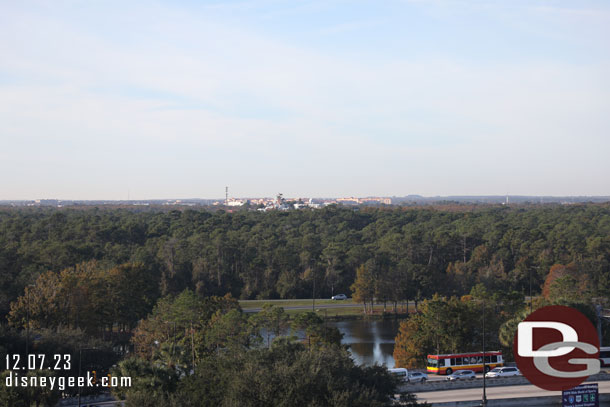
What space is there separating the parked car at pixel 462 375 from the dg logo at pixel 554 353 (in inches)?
78.3

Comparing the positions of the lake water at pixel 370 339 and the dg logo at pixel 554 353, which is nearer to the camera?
the dg logo at pixel 554 353

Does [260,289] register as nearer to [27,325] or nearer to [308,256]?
[308,256]

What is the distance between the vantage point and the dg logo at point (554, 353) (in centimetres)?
2289

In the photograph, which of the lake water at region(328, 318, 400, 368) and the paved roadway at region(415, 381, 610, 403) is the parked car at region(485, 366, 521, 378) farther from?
the lake water at region(328, 318, 400, 368)

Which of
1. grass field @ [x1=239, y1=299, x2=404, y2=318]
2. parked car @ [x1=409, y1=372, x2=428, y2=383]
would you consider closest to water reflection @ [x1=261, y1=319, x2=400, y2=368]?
grass field @ [x1=239, y1=299, x2=404, y2=318]

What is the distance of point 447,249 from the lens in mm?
66875

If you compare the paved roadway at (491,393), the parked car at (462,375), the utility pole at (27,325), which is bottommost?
the parked car at (462,375)

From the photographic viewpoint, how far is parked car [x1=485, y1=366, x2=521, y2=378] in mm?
25500

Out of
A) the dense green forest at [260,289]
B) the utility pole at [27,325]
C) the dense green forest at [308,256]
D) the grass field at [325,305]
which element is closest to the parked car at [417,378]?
the dense green forest at [260,289]

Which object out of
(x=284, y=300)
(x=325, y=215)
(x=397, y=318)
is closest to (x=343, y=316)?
(x=397, y=318)

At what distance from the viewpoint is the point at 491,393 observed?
75.7 feet

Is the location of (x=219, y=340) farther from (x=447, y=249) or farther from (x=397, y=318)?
(x=447, y=249)

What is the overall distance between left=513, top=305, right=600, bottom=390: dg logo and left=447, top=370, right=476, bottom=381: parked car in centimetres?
199

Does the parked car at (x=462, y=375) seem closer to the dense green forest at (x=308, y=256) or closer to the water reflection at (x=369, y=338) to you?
the water reflection at (x=369, y=338)
